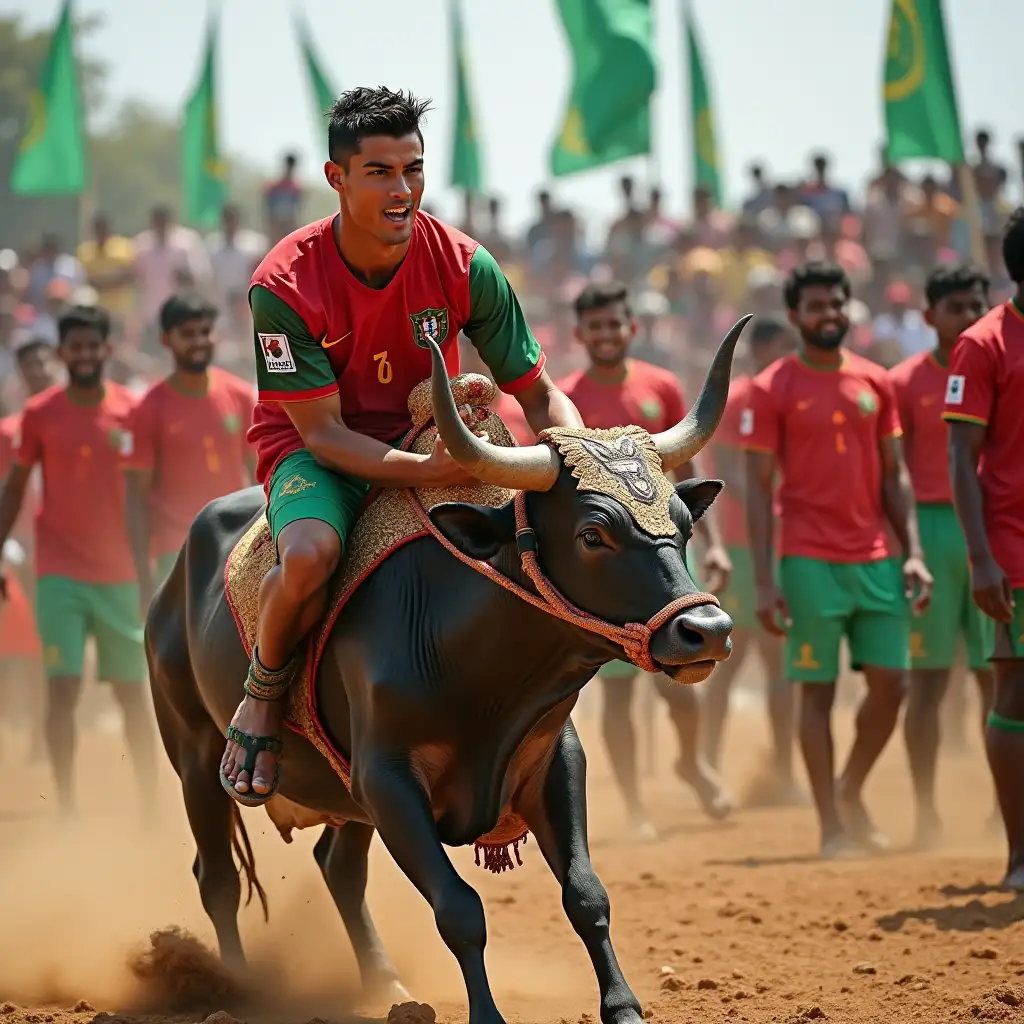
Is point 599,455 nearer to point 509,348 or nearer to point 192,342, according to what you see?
point 509,348

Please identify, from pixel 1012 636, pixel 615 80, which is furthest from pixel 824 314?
pixel 615 80

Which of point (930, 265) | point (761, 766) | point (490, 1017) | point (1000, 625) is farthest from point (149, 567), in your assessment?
point (930, 265)

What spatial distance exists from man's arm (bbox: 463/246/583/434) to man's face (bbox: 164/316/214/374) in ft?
15.3

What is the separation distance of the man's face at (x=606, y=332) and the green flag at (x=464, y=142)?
9.74 metres

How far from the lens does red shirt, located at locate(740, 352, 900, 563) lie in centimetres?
888

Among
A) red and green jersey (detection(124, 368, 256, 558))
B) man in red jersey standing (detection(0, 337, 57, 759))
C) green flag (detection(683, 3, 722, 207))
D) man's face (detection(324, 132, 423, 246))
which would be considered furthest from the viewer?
green flag (detection(683, 3, 722, 207))

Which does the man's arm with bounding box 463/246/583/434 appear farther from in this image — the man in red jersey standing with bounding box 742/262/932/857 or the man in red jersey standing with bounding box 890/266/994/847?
the man in red jersey standing with bounding box 890/266/994/847

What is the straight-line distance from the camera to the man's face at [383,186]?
516 centimetres

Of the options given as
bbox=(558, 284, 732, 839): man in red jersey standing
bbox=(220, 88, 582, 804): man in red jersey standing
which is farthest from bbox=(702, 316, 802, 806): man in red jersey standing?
bbox=(220, 88, 582, 804): man in red jersey standing

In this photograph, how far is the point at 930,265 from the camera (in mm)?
17422

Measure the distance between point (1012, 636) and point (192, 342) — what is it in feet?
16.4

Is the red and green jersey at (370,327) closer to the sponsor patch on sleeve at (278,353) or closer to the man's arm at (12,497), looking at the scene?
the sponsor patch on sleeve at (278,353)

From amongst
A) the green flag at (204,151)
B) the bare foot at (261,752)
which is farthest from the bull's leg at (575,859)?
the green flag at (204,151)

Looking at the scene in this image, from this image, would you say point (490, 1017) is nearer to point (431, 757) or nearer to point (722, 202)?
point (431, 757)
